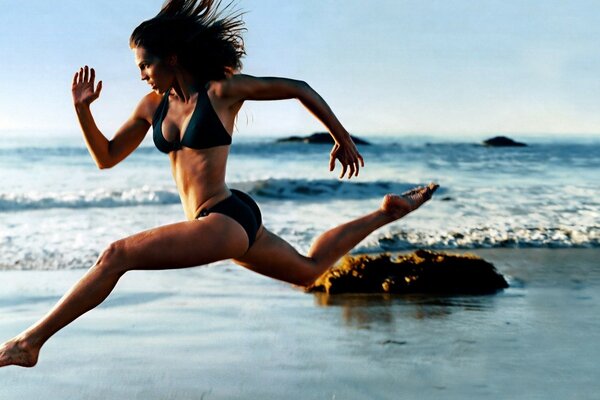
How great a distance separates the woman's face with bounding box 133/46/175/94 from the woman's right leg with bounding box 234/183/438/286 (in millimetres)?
754

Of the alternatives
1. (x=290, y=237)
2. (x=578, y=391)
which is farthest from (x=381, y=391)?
(x=290, y=237)

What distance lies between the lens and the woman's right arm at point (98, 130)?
4.48 metres

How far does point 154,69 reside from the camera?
4281 millimetres

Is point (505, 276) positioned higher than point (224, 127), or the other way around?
point (224, 127)

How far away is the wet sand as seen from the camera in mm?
5031

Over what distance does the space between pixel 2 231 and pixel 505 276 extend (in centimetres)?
661

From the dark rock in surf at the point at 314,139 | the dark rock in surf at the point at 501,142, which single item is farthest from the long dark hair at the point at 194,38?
the dark rock in surf at the point at 501,142

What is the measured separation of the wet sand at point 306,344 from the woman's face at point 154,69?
1.54 metres

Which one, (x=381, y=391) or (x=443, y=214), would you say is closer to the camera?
(x=381, y=391)

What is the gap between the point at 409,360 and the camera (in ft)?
17.9

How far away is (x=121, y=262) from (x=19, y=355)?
537 millimetres

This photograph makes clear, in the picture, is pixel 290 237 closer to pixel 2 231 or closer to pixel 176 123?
pixel 2 231

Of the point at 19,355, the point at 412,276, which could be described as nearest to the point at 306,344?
the point at 412,276

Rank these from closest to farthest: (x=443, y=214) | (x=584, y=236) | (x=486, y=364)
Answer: (x=486, y=364) < (x=584, y=236) < (x=443, y=214)
